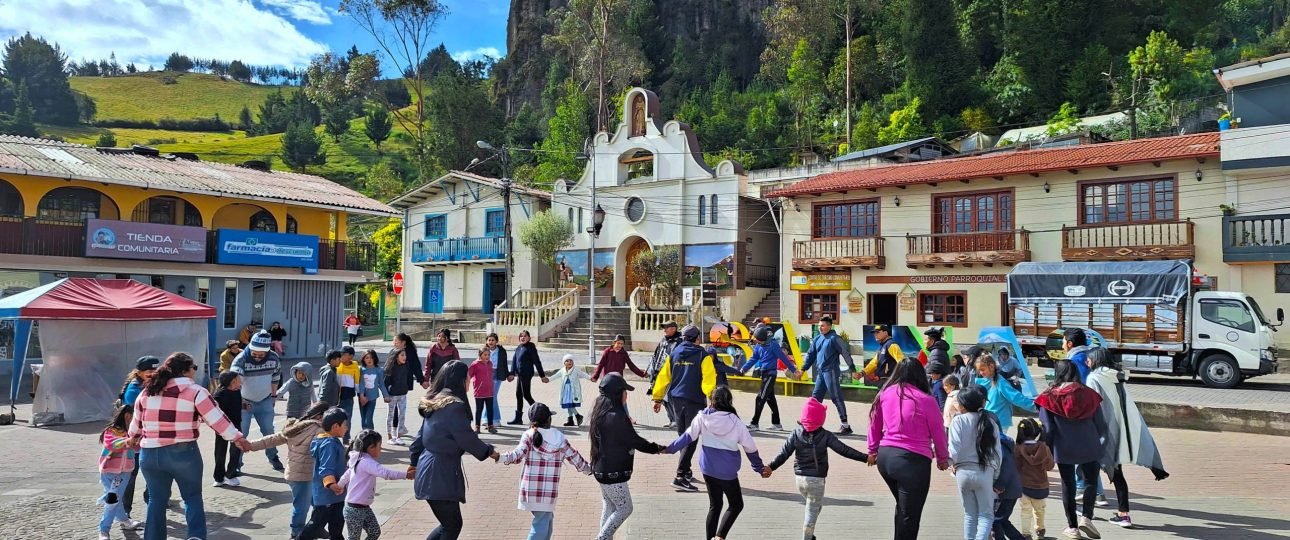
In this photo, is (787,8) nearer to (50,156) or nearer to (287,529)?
(50,156)

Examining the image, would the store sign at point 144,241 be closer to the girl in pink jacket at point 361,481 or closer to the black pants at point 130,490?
the black pants at point 130,490

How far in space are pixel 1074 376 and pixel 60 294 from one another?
14763 millimetres

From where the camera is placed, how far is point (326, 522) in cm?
601

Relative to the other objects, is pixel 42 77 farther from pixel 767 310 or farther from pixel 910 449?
pixel 910 449

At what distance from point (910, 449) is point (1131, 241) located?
786 inches

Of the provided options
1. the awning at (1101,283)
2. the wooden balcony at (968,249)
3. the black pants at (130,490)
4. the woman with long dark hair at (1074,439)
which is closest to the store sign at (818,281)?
the wooden balcony at (968,249)

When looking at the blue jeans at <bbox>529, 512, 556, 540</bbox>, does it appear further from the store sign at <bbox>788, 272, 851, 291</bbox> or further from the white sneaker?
the store sign at <bbox>788, 272, 851, 291</bbox>

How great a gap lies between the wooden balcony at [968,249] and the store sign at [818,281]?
2.25 meters

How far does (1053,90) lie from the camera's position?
39.6 m

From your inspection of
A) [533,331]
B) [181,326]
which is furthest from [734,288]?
[181,326]

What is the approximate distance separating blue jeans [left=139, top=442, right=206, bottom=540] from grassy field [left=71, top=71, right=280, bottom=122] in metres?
110

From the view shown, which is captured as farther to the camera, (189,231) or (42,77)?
(42,77)

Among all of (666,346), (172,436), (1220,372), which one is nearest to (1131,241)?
(1220,372)

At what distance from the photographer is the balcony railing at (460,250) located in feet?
116
